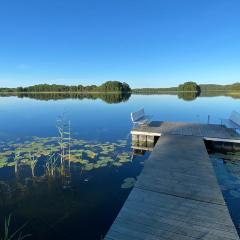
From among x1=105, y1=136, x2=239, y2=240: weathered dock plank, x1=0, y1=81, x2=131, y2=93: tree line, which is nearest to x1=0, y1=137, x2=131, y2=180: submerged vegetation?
x1=105, y1=136, x2=239, y2=240: weathered dock plank

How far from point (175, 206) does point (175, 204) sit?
9cm

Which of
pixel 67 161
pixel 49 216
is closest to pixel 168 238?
pixel 49 216

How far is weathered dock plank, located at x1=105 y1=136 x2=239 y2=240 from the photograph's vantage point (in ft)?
12.4

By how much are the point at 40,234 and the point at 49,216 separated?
647 millimetres

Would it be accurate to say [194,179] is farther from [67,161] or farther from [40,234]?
[67,161]

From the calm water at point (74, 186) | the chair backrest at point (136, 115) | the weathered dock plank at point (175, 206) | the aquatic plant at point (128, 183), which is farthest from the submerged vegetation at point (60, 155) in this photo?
the weathered dock plank at point (175, 206)

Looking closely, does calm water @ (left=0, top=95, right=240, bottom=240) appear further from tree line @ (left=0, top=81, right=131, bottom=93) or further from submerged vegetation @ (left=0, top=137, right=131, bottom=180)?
tree line @ (left=0, top=81, right=131, bottom=93)

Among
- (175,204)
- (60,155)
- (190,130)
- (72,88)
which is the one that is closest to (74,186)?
(60,155)

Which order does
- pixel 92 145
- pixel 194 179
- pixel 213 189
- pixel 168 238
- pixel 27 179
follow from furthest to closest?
pixel 92 145 → pixel 27 179 → pixel 194 179 → pixel 213 189 → pixel 168 238

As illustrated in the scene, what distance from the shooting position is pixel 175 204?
4.73 meters

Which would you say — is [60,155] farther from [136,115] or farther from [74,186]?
[136,115]

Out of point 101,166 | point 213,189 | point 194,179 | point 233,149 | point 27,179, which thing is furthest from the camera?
point 233,149

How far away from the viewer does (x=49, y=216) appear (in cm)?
544

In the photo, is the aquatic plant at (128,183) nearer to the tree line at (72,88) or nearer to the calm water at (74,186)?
the calm water at (74,186)
